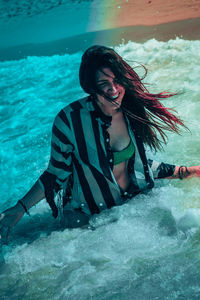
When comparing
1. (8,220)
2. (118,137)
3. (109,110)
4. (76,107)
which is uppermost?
(76,107)

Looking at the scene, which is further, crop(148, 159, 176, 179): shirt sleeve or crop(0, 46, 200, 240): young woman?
crop(148, 159, 176, 179): shirt sleeve

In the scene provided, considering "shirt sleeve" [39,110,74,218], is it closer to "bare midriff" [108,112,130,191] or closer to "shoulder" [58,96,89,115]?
"shoulder" [58,96,89,115]

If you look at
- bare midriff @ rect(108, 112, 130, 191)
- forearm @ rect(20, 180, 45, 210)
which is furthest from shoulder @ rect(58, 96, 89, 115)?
forearm @ rect(20, 180, 45, 210)

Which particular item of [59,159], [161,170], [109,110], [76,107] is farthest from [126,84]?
[161,170]

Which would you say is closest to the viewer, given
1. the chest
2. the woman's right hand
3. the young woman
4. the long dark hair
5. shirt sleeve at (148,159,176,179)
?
the long dark hair

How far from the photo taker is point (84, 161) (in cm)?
246

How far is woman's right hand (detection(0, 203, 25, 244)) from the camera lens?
7.69 feet

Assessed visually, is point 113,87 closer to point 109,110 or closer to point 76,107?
point 109,110

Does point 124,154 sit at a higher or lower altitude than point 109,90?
lower

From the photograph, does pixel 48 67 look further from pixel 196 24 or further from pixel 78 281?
pixel 78 281

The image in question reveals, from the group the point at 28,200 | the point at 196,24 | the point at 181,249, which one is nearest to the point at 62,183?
the point at 28,200

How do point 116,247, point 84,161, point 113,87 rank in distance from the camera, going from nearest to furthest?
point 113,87 < point 84,161 < point 116,247

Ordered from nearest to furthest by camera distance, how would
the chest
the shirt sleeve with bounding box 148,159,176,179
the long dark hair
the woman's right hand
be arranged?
the long dark hair < the woman's right hand < the chest < the shirt sleeve with bounding box 148,159,176,179

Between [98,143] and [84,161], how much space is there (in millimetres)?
172
